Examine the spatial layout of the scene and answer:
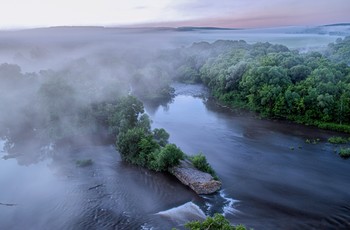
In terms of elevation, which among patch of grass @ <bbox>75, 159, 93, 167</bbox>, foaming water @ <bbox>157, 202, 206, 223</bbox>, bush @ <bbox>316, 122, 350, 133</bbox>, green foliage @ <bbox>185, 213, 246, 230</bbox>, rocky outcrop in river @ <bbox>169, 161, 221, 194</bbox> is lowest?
foaming water @ <bbox>157, 202, 206, 223</bbox>

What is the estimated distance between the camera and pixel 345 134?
132 ft

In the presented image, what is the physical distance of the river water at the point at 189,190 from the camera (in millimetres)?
24734

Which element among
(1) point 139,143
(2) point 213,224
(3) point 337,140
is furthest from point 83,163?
(3) point 337,140

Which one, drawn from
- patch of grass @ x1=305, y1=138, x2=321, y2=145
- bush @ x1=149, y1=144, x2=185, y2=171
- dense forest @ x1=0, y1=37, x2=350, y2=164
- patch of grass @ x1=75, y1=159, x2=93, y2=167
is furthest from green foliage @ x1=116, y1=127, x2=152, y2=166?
patch of grass @ x1=305, y1=138, x2=321, y2=145

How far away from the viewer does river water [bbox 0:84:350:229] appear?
2473 cm

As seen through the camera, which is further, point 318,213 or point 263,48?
point 263,48

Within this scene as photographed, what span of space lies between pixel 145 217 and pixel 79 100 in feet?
85.3

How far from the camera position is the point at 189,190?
92.8 ft

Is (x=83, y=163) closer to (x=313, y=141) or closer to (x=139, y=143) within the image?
(x=139, y=143)

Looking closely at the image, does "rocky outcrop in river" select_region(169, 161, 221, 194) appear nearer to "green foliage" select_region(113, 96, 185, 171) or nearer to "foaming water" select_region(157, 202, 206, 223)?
"green foliage" select_region(113, 96, 185, 171)

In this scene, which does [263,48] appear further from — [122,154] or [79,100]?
[122,154]

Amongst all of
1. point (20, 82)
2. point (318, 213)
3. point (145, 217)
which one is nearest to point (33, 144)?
point (20, 82)

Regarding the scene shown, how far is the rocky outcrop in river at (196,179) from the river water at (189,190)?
61 cm

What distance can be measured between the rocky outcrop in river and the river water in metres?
0.61
